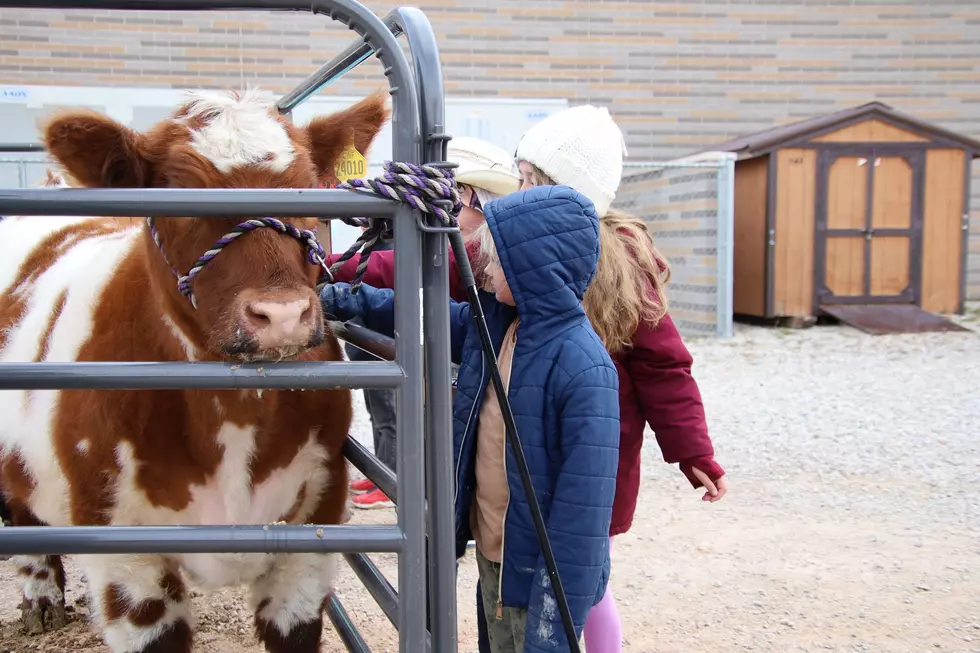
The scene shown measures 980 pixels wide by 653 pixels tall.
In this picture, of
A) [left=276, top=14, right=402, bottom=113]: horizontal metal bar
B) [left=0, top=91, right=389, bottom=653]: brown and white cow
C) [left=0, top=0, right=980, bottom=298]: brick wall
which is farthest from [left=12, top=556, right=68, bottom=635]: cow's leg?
[left=0, top=0, right=980, bottom=298]: brick wall

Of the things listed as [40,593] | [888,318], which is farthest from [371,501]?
[888,318]

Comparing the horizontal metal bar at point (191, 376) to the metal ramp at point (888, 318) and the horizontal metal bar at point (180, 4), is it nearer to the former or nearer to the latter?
the horizontal metal bar at point (180, 4)

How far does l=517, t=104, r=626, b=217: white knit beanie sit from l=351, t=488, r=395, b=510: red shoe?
8.80 feet

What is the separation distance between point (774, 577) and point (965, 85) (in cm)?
1235

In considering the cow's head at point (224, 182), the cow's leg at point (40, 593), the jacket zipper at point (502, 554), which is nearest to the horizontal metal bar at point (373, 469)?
the jacket zipper at point (502, 554)

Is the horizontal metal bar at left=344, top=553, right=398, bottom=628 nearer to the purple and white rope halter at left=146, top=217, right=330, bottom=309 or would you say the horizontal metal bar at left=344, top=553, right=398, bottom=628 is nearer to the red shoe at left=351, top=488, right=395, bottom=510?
the purple and white rope halter at left=146, top=217, right=330, bottom=309

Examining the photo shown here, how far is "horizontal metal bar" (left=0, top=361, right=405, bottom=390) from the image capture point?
1356 mm

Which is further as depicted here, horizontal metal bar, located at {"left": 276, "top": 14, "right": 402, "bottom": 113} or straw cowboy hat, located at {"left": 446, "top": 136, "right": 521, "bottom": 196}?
straw cowboy hat, located at {"left": 446, "top": 136, "right": 521, "bottom": 196}

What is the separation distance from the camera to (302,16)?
1152cm

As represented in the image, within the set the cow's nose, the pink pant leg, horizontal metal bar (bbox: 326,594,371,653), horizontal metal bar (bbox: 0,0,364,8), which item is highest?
horizontal metal bar (bbox: 0,0,364,8)

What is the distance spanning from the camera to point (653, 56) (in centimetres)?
1259

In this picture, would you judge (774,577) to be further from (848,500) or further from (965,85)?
(965,85)

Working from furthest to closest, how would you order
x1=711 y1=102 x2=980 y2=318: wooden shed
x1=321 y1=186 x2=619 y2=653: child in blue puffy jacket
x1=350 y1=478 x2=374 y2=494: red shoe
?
x1=711 y1=102 x2=980 y2=318: wooden shed, x1=350 y1=478 x2=374 y2=494: red shoe, x1=321 y1=186 x2=619 y2=653: child in blue puffy jacket

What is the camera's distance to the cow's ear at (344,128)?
2.04 metres
